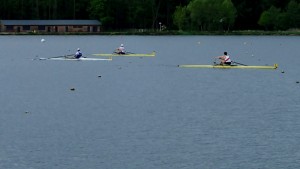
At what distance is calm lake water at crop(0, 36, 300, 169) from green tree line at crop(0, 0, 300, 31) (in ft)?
314

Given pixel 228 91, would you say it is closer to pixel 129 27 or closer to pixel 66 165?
pixel 66 165

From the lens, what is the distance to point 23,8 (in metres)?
176

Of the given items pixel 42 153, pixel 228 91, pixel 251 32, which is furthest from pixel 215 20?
pixel 42 153

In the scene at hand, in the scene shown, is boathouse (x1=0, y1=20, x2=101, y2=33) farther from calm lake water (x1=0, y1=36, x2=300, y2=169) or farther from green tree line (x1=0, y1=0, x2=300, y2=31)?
calm lake water (x1=0, y1=36, x2=300, y2=169)

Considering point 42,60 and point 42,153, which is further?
point 42,60

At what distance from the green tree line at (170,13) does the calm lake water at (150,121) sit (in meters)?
95.8

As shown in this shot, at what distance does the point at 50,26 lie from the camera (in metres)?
174

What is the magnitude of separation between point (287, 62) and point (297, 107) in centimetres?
4203

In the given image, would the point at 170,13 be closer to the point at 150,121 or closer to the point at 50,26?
the point at 50,26

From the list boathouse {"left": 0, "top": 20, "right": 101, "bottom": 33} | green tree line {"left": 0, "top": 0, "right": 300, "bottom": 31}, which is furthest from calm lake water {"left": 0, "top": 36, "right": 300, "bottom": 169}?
boathouse {"left": 0, "top": 20, "right": 101, "bottom": 33}

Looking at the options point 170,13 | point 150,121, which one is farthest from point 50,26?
point 150,121

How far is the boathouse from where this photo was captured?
171125 millimetres

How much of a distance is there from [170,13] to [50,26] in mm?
28206

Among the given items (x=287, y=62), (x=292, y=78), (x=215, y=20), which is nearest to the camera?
(x=292, y=78)
